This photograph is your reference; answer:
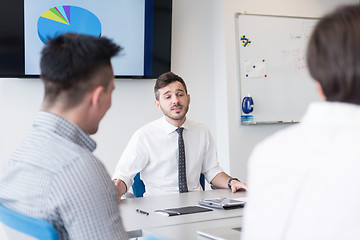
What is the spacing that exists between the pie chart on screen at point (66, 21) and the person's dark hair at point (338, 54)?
3161mm

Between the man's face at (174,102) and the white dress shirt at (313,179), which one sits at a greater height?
the man's face at (174,102)

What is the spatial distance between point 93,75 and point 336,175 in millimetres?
801

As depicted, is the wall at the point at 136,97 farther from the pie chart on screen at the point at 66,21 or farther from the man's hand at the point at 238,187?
the man's hand at the point at 238,187

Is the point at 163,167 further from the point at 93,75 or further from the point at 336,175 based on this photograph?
the point at 336,175

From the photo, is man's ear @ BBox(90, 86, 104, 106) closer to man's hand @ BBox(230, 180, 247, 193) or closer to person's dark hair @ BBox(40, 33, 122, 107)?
person's dark hair @ BBox(40, 33, 122, 107)

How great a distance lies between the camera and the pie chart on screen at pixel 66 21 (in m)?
3.85

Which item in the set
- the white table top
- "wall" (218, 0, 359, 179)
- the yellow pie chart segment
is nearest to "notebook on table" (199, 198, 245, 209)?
the white table top

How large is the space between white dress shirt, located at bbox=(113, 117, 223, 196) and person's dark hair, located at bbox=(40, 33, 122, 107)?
5.14 feet

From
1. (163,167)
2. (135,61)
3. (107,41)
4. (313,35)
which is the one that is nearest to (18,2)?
(135,61)

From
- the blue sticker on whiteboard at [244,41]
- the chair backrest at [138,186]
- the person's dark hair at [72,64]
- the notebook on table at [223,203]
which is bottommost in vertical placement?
the chair backrest at [138,186]

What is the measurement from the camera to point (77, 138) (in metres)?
1.41

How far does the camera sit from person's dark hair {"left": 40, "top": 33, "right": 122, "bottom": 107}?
53.9 inches

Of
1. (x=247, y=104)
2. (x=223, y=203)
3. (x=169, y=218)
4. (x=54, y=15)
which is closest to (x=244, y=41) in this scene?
(x=247, y=104)

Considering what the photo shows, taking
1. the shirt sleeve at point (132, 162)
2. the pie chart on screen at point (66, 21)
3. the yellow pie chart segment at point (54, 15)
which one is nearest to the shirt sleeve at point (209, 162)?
the shirt sleeve at point (132, 162)
